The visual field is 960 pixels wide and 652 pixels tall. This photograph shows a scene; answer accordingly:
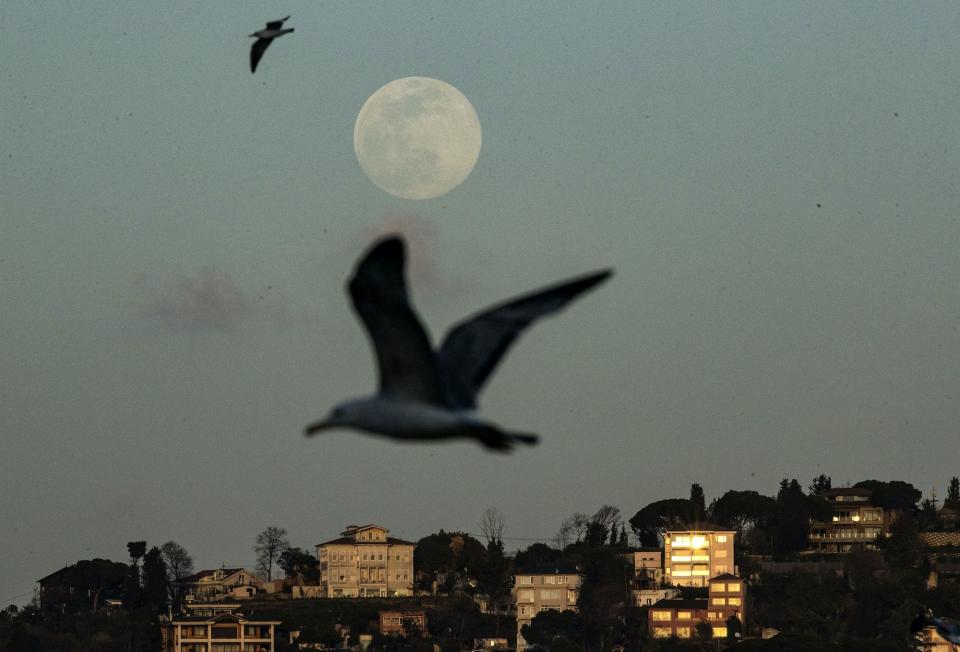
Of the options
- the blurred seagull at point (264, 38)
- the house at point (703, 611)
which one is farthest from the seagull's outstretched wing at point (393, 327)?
the house at point (703, 611)

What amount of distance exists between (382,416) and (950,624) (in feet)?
153

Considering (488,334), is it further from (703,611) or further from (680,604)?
(680,604)

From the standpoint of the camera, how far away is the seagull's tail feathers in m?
17.8

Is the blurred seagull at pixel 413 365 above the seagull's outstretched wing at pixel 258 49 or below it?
below

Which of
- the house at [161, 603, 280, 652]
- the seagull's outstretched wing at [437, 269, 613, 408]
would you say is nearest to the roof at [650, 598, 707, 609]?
the house at [161, 603, 280, 652]

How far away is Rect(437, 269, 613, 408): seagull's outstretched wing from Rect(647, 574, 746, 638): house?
172m

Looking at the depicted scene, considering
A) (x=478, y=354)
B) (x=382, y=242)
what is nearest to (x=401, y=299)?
(x=382, y=242)

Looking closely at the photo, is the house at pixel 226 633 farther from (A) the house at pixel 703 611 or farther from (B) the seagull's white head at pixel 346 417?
(B) the seagull's white head at pixel 346 417

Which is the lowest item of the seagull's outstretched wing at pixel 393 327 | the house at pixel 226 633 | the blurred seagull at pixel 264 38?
the house at pixel 226 633

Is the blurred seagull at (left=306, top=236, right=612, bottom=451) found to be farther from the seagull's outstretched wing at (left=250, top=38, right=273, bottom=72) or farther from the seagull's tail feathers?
the seagull's outstretched wing at (left=250, top=38, right=273, bottom=72)

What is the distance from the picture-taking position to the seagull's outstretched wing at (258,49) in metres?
53.0

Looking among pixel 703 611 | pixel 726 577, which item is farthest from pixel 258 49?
pixel 726 577

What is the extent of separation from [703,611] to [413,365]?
579 ft

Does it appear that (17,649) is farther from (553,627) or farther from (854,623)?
(854,623)
